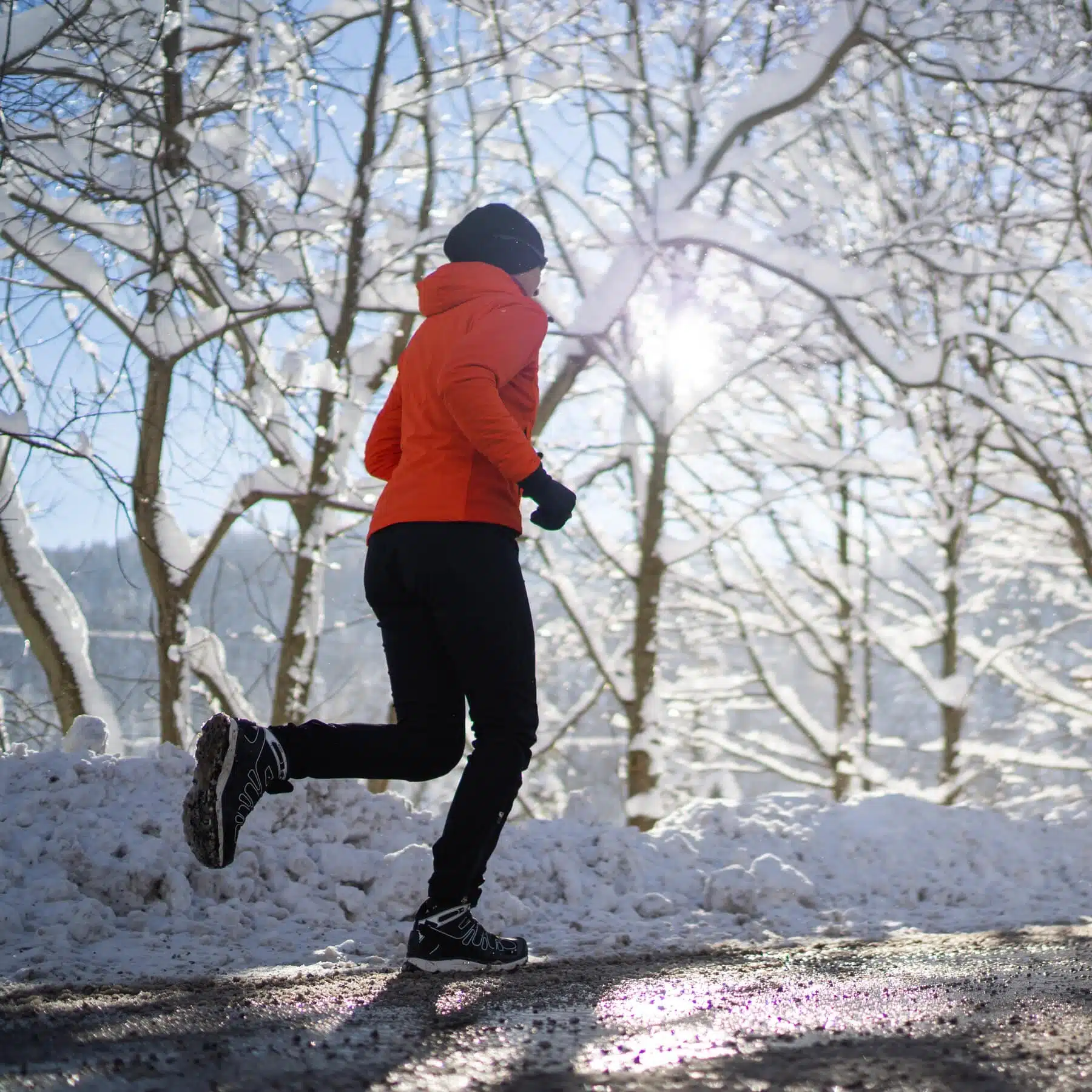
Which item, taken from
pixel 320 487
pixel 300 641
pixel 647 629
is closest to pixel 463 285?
pixel 320 487

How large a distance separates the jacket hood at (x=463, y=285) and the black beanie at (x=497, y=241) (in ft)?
0.15

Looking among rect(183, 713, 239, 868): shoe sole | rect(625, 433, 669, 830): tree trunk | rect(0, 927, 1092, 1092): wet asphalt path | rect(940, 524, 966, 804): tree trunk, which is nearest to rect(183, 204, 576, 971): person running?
rect(183, 713, 239, 868): shoe sole

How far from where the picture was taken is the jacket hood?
290cm

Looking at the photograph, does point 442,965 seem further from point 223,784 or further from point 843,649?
point 843,649

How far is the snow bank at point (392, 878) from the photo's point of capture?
3008mm

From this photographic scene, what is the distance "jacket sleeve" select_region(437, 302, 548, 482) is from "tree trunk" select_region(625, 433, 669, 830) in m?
6.85

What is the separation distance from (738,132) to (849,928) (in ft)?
18.2

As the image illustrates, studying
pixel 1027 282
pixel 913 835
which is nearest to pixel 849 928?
pixel 913 835

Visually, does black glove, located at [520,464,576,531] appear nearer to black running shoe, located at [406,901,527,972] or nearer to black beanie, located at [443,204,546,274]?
black beanie, located at [443,204,546,274]

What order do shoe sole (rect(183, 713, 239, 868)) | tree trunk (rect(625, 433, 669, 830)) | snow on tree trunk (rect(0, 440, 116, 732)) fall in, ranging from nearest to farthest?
shoe sole (rect(183, 713, 239, 868))
snow on tree trunk (rect(0, 440, 116, 732))
tree trunk (rect(625, 433, 669, 830))

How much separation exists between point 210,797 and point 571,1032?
110 centimetres

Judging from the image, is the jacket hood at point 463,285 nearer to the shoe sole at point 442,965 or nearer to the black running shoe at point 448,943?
the black running shoe at point 448,943

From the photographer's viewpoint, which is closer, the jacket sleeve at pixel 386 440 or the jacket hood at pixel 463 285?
the jacket hood at pixel 463 285

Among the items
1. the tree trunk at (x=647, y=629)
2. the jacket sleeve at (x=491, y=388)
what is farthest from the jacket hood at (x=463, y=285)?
the tree trunk at (x=647, y=629)
